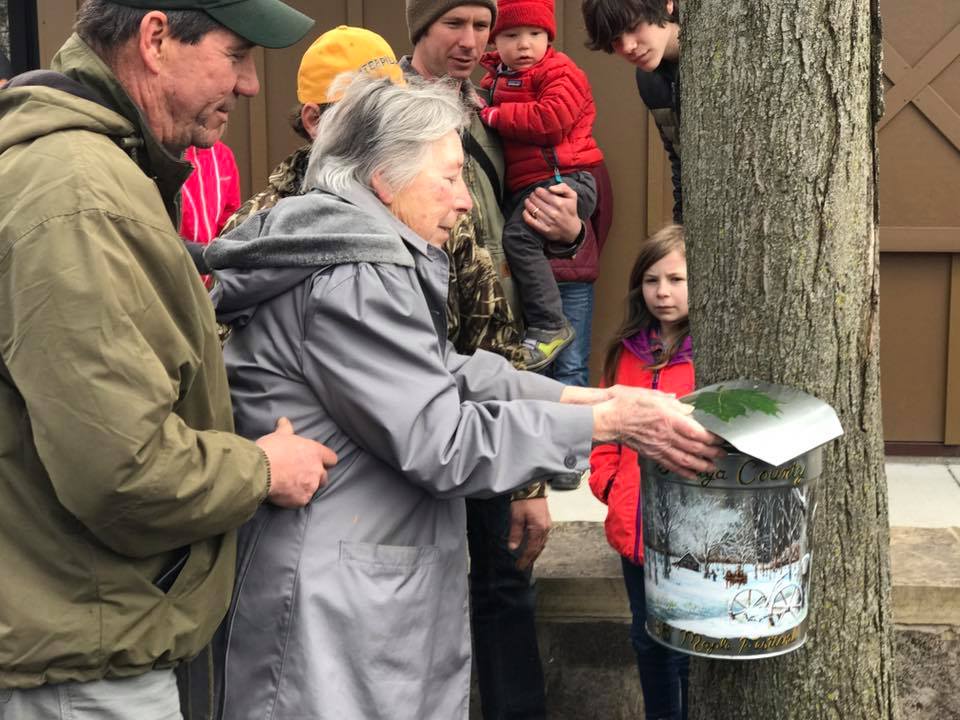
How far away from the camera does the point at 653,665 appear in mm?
3361

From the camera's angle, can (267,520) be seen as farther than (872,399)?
No

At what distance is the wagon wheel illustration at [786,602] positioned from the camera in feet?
7.28

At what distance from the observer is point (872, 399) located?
8.30 ft

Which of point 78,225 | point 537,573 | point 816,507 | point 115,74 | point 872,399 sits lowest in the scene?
point 537,573

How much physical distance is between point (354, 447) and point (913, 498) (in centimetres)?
344

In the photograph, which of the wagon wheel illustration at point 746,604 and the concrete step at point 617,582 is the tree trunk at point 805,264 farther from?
the concrete step at point 617,582

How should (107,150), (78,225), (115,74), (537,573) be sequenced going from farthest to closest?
1. (537,573)
2. (115,74)
3. (107,150)
4. (78,225)

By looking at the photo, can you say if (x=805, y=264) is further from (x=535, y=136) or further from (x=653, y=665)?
(x=535, y=136)

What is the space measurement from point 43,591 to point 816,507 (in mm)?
1426

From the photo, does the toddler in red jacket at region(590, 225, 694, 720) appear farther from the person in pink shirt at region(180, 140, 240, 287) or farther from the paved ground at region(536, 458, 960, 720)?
the person in pink shirt at region(180, 140, 240, 287)

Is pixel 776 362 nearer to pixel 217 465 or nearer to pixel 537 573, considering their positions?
pixel 217 465

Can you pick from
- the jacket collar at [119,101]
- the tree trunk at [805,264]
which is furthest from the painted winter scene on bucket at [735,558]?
the jacket collar at [119,101]

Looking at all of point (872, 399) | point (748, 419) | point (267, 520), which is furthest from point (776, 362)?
point (267, 520)

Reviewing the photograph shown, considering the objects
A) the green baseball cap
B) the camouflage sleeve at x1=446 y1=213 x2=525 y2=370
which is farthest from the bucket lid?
the green baseball cap
